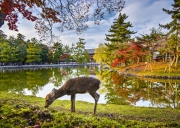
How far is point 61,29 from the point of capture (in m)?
6.30

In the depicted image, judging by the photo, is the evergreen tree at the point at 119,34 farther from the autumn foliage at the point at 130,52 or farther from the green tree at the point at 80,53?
the green tree at the point at 80,53

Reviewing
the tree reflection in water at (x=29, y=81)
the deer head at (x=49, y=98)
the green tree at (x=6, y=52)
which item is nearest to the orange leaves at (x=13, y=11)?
the deer head at (x=49, y=98)

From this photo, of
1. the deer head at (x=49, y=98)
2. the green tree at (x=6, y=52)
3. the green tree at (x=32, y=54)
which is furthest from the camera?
the green tree at (x=32, y=54)

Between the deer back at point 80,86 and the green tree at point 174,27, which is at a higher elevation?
the green tree at point 174,27

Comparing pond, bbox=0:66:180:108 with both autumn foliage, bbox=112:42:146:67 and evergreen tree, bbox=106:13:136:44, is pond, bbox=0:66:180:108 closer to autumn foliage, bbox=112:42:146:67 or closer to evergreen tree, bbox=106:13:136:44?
autumn foliage, bbox=112:42:146:67

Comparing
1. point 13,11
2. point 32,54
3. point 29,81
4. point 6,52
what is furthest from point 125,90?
point 32,54

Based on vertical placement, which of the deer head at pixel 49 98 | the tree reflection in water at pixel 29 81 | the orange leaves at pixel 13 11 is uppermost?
the orange leaves at pixel 13 11

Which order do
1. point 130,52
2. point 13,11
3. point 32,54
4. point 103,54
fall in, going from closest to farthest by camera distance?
point 13,11 < point 130,52 < point 103,54 < point 32,54

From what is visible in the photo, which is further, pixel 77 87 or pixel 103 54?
pixel 103 54

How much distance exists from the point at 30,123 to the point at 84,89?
152 inches

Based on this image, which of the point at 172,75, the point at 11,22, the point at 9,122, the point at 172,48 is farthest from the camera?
the point at 172,48

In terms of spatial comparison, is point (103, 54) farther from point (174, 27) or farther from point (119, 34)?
point (174, 27)

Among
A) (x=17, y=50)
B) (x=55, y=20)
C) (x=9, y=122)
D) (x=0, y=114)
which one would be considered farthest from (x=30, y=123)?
(x=17, y=50)

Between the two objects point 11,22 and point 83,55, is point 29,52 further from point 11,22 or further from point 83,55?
point 11,22
